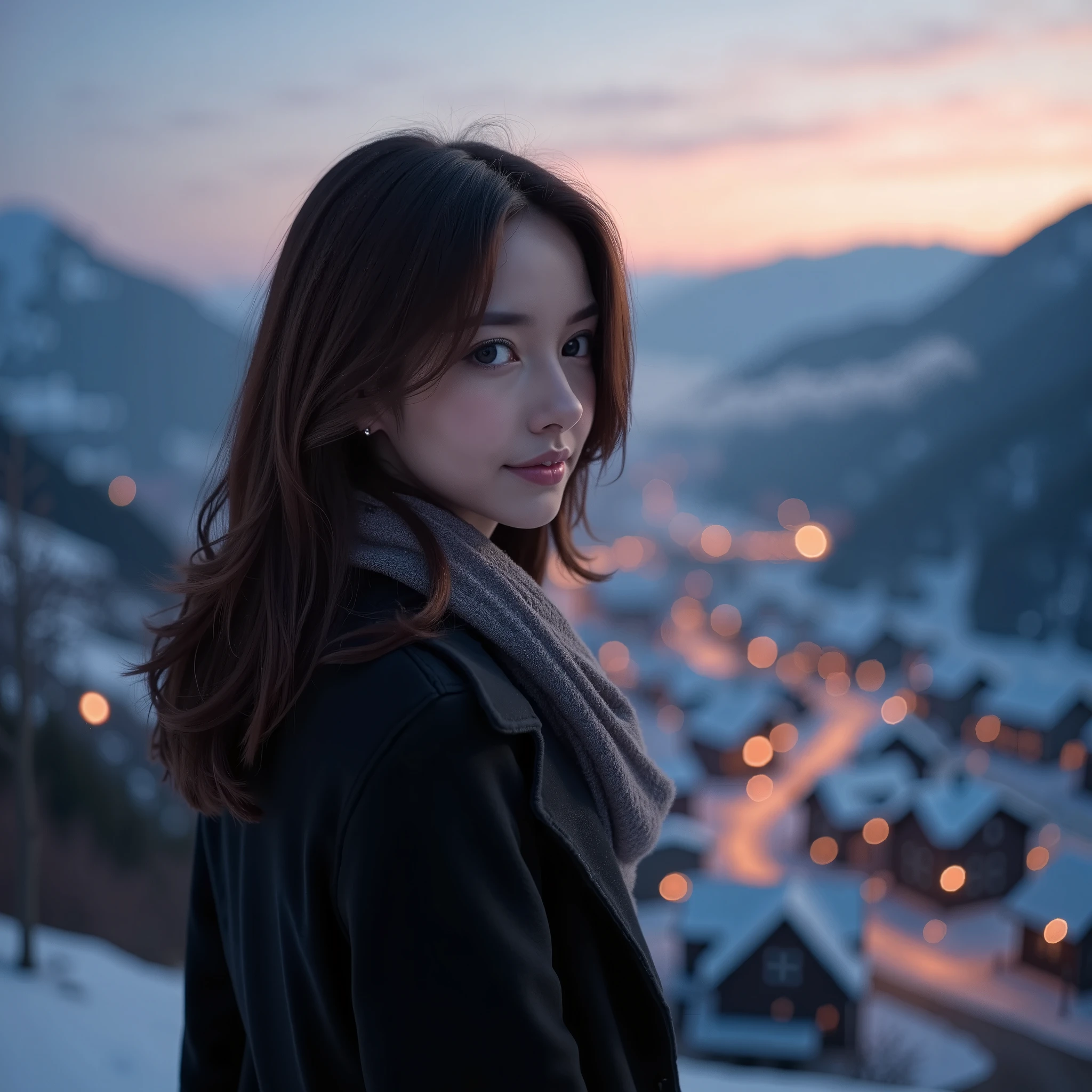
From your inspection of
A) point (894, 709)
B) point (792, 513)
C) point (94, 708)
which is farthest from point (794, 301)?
point (94, 708)

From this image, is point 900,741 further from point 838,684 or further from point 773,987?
point 773,987

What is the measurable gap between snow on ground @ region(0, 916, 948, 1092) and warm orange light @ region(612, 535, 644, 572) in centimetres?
2023

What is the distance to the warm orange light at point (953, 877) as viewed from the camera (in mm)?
10172

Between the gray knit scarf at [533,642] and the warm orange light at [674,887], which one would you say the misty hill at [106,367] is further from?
the gray knit scarf at [533,642]

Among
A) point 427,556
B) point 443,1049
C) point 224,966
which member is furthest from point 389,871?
point 224,966

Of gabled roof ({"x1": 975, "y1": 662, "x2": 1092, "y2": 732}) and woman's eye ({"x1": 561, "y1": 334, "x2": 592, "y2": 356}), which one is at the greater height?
woman's eye ({"x1": 561, "y1": 334, "x2": 592, "y2": 356})

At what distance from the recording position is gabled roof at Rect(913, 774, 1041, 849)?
401 inches

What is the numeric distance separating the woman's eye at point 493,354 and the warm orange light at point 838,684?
1709cm

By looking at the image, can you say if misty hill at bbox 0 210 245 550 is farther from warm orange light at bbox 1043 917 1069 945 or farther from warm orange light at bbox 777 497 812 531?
warm orange light at bbox 777 497 812 531

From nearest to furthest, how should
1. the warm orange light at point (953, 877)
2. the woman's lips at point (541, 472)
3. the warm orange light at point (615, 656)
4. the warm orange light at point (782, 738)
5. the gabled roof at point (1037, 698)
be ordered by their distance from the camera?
the woman's lips at point (541, 472) → the warm orange light at point (953, 877) → the gabled roof at point (1037, 698) → the warm orange light at point (782, 738) → the warm orange light at point (615, 656)

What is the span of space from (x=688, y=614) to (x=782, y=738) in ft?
25.9

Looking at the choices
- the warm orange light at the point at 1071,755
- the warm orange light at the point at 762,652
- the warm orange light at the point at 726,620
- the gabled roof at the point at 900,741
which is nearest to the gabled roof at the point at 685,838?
the gabled roof at the point at 900,741

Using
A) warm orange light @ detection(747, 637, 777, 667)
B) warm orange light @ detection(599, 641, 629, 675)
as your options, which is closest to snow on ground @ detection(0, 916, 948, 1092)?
warm orange light @ detection(599, 641, 629, 675)

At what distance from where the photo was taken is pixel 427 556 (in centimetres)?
95
